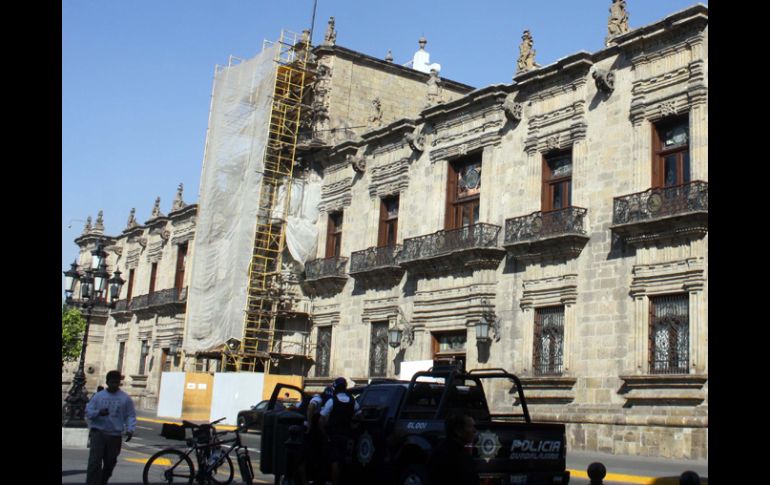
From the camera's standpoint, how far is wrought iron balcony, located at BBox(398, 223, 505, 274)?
72.4ft

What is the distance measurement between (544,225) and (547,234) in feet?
0.88

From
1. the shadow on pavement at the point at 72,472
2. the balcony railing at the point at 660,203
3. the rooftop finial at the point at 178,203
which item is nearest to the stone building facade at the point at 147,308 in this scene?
the rooftop finial at the point at 178,203

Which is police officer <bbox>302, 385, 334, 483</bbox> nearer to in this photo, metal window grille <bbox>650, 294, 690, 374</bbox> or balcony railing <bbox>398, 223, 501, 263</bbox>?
metal window grille <bbox>650, 294, 690, 374</bbox>

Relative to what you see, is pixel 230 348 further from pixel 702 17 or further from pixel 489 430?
pixel 489 430

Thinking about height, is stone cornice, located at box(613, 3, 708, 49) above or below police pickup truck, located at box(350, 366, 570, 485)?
above

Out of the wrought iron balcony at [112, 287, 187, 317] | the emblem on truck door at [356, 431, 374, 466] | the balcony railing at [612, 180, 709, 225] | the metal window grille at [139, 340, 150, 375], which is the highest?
the balcony railing at [612, 180, 709, 225]

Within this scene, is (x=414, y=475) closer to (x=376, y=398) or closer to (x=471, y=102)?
(x=376, y=398)

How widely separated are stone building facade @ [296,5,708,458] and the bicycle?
9071 millimetres

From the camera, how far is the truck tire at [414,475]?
8.90 m

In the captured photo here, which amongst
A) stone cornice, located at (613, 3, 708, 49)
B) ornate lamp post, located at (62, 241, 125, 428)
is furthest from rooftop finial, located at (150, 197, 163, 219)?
stone cornice, located at (613, 3, 708, 49)

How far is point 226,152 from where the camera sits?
31.1 meters

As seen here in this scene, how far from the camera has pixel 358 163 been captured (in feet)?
93.4
